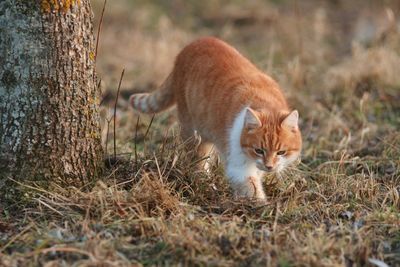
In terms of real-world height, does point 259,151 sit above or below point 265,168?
above

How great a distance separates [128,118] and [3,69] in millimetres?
3208

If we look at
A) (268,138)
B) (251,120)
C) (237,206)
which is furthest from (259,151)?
(237,206)

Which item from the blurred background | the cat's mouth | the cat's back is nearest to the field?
the blurred background

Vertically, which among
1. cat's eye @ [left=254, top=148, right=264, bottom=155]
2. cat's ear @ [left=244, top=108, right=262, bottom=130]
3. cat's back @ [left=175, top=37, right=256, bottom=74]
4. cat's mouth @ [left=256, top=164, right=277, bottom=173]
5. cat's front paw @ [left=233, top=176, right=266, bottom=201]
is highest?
cat's back @ [left=175, top=37, right=256, bottom=74]

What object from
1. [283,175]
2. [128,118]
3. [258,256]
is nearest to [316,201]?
Result: [283,175]

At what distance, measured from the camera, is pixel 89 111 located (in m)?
4.86

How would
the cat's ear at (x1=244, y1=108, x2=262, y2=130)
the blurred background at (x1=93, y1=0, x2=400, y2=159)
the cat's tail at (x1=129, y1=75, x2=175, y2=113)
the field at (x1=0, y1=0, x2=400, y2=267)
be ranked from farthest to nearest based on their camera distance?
1. the blurred background at (x1=93, y1=0, x2=400, y2=159)
2. the cat's tail at (x1=129, y1=75, x2=175, y2=113)
3. the cat's ear at (x1=244, y1=108, x2=262, y2=130)
4. the field at (x1=0, y1=0, x2=400, y2=267)

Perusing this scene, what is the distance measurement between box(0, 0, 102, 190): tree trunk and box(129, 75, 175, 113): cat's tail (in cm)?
Result: 152

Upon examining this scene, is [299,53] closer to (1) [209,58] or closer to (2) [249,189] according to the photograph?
(1) [209,58]

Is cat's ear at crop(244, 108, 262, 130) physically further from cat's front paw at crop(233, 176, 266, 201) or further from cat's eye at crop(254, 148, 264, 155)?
cat's front paw at crop(233, 176, 266, 201)

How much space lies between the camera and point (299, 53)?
1003 centimetres

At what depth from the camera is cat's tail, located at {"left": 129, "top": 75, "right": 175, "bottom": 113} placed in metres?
6.32

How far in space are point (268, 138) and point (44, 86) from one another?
5.43 ft

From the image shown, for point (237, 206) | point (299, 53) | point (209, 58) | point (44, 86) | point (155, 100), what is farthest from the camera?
point (299, 53)
